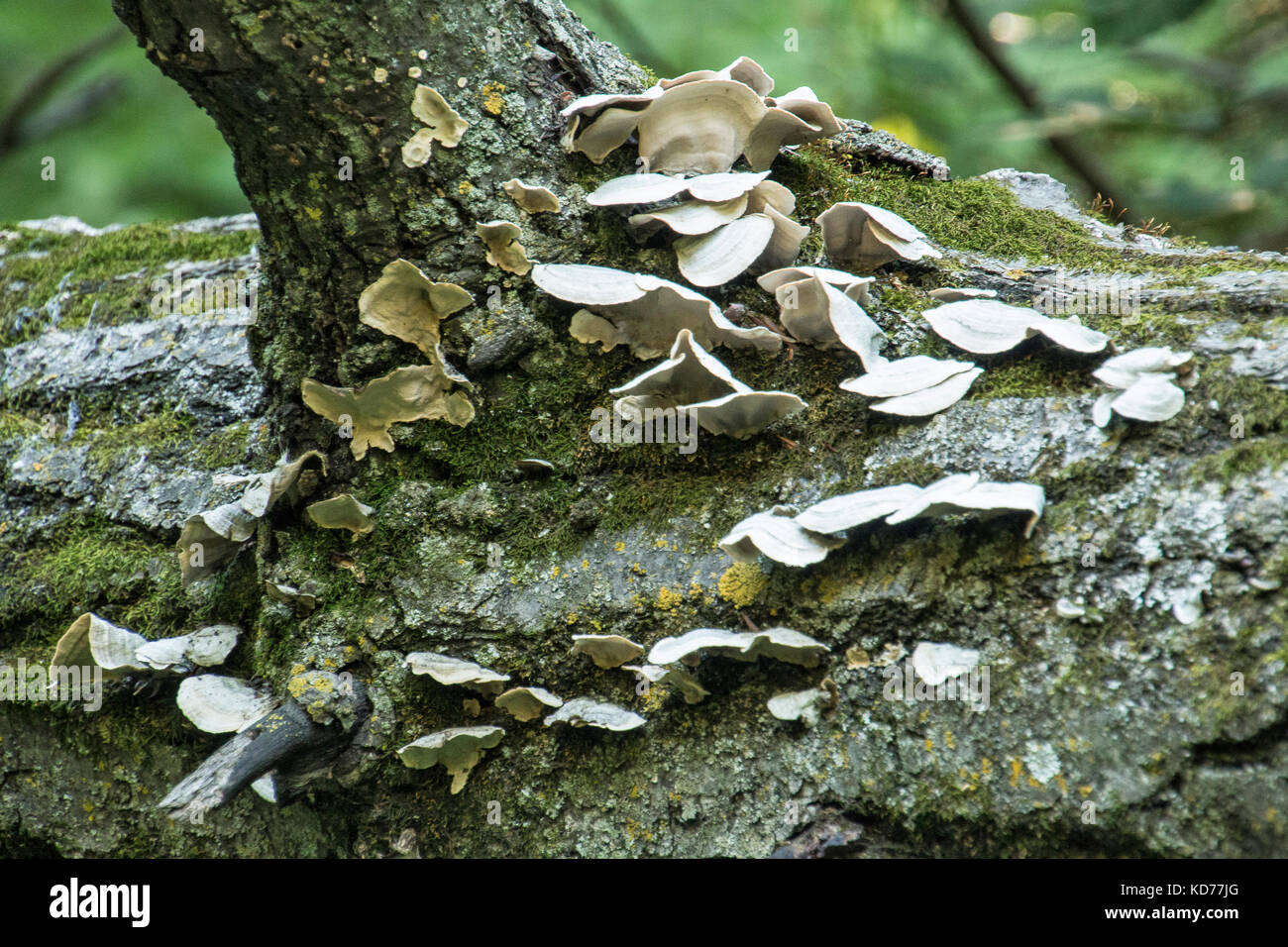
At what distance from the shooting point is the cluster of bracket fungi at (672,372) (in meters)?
2.35

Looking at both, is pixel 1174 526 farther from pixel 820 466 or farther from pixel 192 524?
pixel 192 524

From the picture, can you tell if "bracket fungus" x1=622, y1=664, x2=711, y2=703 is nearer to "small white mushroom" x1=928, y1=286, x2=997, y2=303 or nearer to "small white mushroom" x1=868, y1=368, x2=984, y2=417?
"small white mushroom" x1=868, y1=368, x2=984, y2=417

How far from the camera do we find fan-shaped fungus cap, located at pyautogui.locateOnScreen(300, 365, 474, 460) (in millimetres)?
2770

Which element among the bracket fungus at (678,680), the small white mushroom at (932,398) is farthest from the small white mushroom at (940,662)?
the small white mushroom at (932,398)

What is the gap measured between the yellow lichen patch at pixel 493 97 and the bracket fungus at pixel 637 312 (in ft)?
1.84

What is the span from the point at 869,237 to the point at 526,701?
1.99m

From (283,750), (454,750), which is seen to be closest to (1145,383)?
(454,750)

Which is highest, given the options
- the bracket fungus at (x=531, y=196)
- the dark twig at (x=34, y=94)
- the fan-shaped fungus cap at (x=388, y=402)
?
the dark twig at (x=34, y=94)

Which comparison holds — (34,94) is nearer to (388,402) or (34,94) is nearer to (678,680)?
(388,402)

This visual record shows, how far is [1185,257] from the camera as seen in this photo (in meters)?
3.08

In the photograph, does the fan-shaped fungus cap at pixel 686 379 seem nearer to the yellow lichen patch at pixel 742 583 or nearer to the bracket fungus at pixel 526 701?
the yellow lichen patch at pixel 742 583

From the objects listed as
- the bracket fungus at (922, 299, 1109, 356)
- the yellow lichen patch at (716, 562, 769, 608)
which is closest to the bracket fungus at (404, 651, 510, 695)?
the yellow lichen patch at (716, 562, 769, 608)

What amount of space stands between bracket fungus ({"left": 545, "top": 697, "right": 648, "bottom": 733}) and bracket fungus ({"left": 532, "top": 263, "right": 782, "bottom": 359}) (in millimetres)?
1188

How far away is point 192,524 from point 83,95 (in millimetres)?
5975
